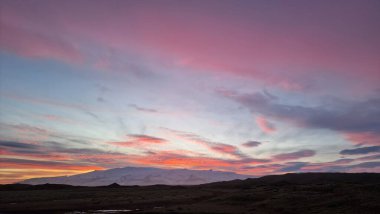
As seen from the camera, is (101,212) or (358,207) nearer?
(358,207)

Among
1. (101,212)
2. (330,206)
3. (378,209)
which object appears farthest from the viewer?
(101,212)

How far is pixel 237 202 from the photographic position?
63.9m

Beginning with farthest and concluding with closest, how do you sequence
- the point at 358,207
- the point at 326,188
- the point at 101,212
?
1. the point at 326,188
2. the point at 101,212
3. the point at 358,207

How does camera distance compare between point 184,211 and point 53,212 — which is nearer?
point 184,211

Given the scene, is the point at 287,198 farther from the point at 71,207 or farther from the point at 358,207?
the point at 71,207

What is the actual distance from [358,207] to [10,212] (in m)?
55.5

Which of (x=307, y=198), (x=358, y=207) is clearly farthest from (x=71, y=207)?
(x=358, y=207)

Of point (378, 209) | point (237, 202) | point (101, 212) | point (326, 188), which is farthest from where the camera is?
point (326, 188)

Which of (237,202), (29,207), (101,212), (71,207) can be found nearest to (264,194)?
(237,202)

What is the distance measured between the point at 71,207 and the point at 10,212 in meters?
10.9

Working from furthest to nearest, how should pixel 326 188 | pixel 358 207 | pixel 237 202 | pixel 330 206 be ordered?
pixel 326 188 → pixel 237 202 → pixel 330 206 → pixel 358 207

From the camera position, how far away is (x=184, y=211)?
50469 millimetres

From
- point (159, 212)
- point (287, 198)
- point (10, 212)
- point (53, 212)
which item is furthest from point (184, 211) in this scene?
point (10, 212)

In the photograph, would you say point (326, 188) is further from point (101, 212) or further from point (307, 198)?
point (101, 212)
